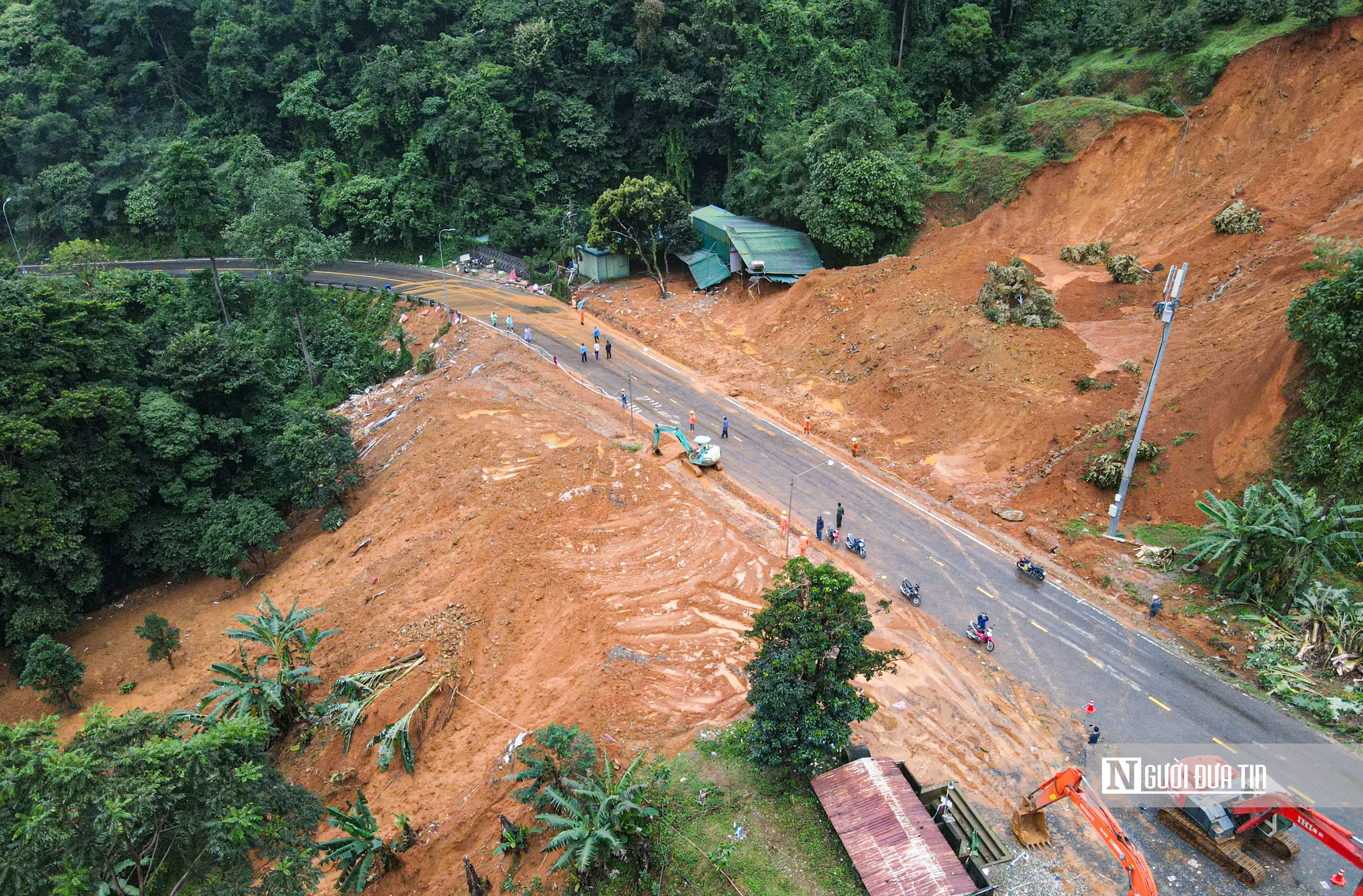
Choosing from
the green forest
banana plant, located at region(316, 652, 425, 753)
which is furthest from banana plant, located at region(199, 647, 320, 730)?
the green forest

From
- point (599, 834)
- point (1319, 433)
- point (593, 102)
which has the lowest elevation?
point (599, 834)

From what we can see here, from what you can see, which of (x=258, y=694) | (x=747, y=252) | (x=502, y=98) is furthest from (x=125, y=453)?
(x=502, y=98)

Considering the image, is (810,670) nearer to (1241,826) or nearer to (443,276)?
(1241,826)

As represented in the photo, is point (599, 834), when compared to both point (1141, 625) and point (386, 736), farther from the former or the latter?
→ point (1141, 625)

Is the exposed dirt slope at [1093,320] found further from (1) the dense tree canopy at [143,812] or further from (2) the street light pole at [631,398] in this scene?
(1) the dense tree canopy at [143,812]

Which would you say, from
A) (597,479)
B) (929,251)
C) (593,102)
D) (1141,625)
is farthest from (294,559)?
(593,102)

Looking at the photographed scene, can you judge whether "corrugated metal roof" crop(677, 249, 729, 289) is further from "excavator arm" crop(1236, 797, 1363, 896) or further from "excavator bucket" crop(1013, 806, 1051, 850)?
"excavator arm" crop(1236, 797, 1363, 896)

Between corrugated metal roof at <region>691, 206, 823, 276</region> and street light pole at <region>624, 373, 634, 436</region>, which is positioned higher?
corrugated metal roof at <region>691, 206, 823, 276</region>
